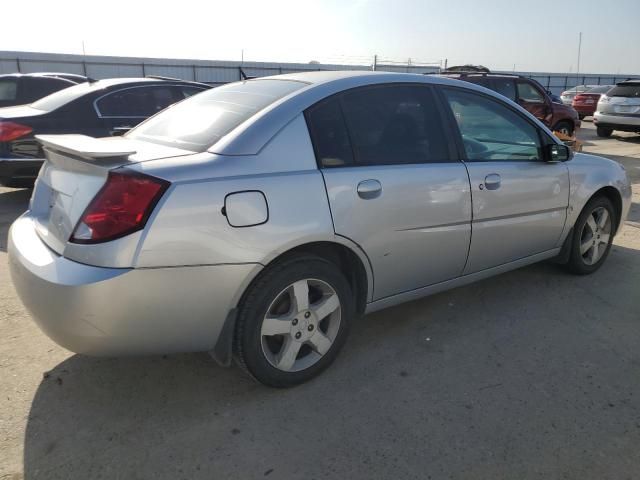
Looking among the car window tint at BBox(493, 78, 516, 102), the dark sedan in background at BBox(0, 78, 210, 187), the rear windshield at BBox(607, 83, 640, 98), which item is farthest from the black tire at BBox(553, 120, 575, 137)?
the dark sedan in background at BBox(0, 78, 210, 187)

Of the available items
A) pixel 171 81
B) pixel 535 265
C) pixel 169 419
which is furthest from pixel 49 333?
pixel 171 81

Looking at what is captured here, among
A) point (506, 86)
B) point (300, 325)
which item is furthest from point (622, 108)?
point (300, 325)

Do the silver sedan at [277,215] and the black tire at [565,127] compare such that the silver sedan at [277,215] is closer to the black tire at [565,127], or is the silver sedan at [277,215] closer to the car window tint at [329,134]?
the car window tint at [329,134]

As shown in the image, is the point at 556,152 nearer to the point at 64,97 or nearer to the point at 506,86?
the point at 64,97

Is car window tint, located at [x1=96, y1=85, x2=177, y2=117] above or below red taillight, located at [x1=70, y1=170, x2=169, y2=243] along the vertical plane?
above

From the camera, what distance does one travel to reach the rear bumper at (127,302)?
7.26ft

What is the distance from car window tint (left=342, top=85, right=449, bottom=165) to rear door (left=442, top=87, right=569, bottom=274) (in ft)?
0.73

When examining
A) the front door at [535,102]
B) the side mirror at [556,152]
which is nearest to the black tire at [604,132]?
the front door at [535,102]

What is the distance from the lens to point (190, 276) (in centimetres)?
232

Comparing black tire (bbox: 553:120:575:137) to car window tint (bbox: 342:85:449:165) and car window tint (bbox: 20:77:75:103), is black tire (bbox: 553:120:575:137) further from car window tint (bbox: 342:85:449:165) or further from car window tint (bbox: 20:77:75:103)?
car window tint (bbox: 342:85:449:165)

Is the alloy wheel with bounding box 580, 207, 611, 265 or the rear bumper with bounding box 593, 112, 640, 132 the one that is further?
the rear bumper with bounding box 593, 112, 640, 132

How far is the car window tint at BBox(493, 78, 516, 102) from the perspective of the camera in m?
10.9

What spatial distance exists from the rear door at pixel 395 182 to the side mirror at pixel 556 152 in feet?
3.08

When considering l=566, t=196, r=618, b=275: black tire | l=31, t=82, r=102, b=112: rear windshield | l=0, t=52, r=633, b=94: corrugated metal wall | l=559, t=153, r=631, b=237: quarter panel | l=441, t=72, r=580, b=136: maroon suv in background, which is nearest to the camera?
l=559, t=153, r=631, b=237: quarter panel
